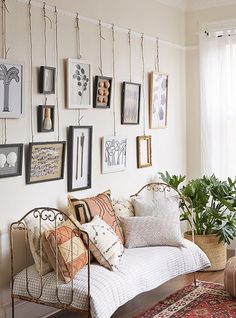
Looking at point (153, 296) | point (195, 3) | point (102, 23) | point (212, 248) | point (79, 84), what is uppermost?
point (195, 3)

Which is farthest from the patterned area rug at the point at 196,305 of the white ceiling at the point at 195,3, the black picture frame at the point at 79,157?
the white ceiling at the point at 195,3

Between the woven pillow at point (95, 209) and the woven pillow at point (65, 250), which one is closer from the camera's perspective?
the woven pillow at point (65, 250)

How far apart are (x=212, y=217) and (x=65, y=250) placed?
214 centimetres

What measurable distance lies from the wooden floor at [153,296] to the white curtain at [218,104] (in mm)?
1195

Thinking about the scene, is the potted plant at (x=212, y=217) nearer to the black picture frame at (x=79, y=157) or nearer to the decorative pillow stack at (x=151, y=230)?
the decorative pillow stack at (x=151, y=230)

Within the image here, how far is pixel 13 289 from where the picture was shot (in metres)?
3.68

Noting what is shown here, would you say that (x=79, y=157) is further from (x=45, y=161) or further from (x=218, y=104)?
(x=218, y=104)

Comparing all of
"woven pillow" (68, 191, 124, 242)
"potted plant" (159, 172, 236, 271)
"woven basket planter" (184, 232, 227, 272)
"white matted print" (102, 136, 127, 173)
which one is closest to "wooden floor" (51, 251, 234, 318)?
"woven basket planter" (184, 232, 227, 272)

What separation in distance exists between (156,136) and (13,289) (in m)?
A: 2.40

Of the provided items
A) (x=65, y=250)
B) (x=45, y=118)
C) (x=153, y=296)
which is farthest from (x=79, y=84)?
(x=153, y=296)

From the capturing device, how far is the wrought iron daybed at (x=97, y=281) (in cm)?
338

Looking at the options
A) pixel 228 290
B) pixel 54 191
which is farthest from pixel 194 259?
pixel 54 191

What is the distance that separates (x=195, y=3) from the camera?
19.4 ft

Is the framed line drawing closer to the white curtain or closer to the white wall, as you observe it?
the white wall
